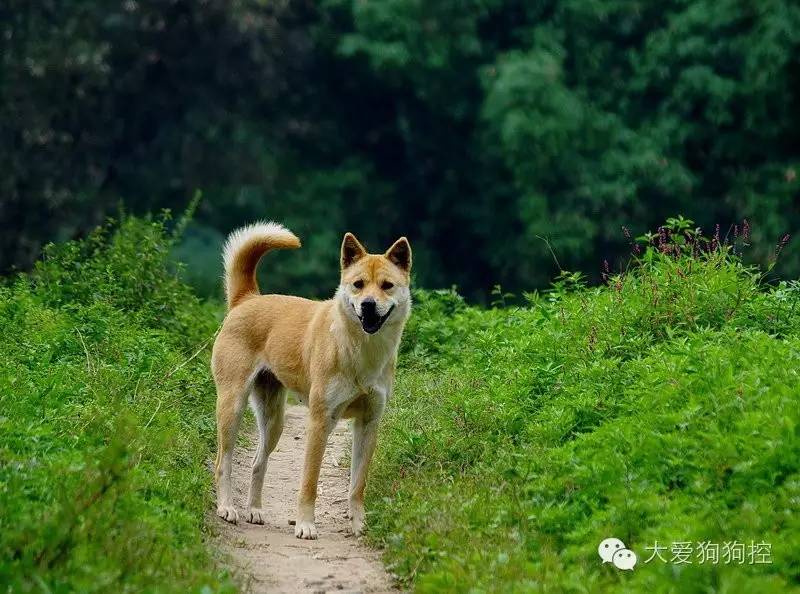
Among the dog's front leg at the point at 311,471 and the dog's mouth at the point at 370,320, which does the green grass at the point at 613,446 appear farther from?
the dog's mouth at the point at 370,320

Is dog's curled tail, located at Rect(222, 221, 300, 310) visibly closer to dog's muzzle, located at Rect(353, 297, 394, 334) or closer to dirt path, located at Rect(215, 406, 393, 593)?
dog's muzzle, located at Rect(353, 297, 394, 334)

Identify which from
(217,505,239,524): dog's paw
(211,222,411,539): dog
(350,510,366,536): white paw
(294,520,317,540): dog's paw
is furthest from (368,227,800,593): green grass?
(217,505,239,524): dog's paw

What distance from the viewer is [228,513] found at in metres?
7.54

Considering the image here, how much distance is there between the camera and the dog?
24.3 ft

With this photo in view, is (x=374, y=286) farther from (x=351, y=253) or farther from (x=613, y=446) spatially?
(x=613, y=446)

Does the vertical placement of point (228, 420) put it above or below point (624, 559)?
above

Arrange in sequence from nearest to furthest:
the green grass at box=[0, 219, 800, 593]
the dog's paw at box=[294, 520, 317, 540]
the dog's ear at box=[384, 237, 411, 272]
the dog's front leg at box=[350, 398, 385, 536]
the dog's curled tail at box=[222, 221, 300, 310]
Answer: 1. the green grass at box=[0, 219, 800, 593]
2. the dog's paw at box=[294, 520, 317, 540]
3. the dog's front leg at box=[350, 398, 385, 536]
4. the dog's ear at box=[384, 237, 411, 272]
5. the dog's curled tail at box=[222, 221, 300, 310]

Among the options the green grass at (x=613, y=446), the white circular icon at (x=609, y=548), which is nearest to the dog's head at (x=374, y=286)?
the green grass at (x=613, y=446)

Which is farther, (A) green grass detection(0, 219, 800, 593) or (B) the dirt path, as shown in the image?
(B) the dirt path

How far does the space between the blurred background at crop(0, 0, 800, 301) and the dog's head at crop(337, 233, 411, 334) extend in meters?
13.6

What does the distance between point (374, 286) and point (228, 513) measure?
161cm

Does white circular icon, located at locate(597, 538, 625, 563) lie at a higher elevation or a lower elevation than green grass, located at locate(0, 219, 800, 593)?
lower

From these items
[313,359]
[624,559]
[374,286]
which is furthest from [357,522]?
[624,559]

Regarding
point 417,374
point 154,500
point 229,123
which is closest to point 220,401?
point 154,500
